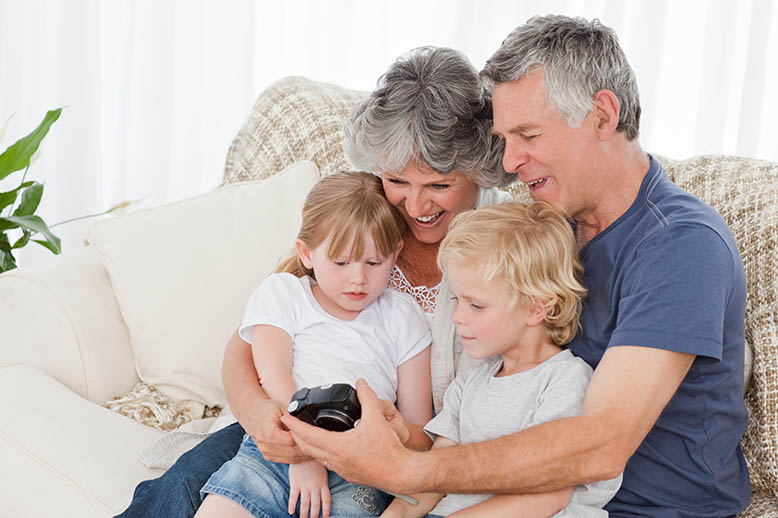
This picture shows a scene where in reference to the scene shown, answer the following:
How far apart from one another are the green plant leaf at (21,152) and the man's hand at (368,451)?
5.24ft

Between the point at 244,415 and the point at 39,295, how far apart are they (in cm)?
72

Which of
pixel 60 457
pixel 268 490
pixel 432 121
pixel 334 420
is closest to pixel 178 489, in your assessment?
pixel 268 490

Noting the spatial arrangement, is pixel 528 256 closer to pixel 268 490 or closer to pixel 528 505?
pixel 528 505

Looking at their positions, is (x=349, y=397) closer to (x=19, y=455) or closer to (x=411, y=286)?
(x=411, y=286)

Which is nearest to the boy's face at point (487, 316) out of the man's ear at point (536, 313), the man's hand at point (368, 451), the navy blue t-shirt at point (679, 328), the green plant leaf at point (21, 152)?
the man's ear at point (536, 313)

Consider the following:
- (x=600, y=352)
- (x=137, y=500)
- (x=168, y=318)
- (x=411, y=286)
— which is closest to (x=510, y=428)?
Result: (x=600, y=352)

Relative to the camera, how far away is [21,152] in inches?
97.3

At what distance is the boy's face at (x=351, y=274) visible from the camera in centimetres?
160

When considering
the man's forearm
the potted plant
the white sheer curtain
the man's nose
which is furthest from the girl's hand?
the white sheer curtain

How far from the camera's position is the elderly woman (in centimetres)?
162

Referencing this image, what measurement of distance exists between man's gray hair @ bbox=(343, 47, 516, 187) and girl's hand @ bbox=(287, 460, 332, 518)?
620 mm

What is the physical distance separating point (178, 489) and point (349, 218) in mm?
617

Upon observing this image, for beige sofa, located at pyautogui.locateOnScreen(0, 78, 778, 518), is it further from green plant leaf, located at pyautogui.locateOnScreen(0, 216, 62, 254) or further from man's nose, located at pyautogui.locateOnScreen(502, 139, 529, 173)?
man's nose, located at pyautogui.locateOnScreen(502, 139, 529, 173)

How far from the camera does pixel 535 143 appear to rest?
1.51 meters
